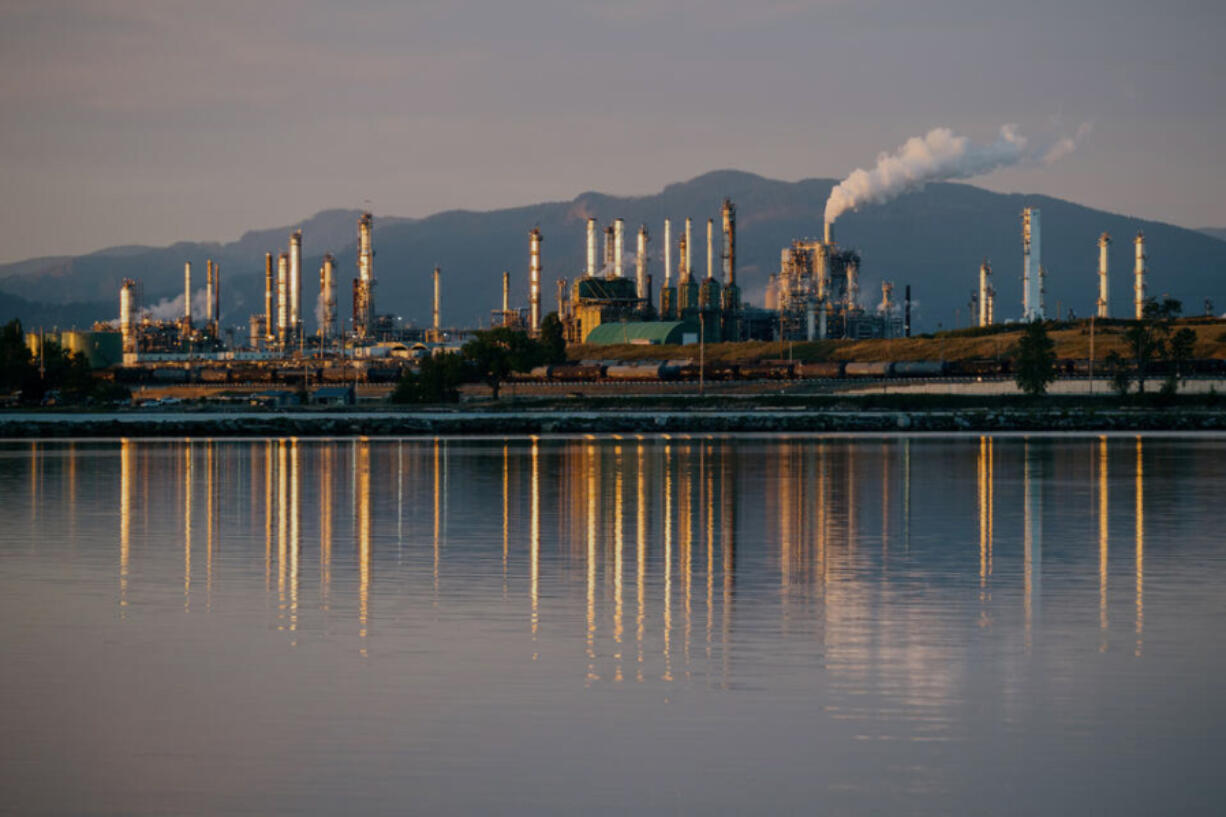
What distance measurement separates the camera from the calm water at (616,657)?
1141 cm

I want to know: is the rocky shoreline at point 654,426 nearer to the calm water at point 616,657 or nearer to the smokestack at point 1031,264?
the calm water at point 616,657

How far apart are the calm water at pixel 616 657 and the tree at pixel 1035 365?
79.8m

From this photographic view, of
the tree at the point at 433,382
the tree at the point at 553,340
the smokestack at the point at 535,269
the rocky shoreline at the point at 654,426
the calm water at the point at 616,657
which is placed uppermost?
the smokestack at the point at 535,269

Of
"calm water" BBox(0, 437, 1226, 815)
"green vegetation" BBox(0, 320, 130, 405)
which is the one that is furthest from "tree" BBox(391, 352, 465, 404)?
"calm water" BBox(0, 437, 1226, 815)

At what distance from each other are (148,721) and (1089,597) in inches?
498

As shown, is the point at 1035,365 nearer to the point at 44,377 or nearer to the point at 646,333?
the point at 646,333

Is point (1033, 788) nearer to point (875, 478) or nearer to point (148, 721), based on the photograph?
point (148, 721)

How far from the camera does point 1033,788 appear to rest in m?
11.1

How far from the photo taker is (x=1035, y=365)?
113m

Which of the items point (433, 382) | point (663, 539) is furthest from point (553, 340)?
point (663, 539)

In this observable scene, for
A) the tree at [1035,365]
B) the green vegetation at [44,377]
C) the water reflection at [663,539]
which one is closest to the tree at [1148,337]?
the tree at [1035,365]

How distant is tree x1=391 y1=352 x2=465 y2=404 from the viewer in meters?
133

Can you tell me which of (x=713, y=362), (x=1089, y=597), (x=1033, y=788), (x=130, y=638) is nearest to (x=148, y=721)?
(x=130, y=638)

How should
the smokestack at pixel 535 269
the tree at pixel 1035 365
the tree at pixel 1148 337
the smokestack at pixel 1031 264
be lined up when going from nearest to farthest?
the tree at pixel 1035 365 → the tree at pixel 1148 337 → the smokestack at pixel 1031 264 → the smokestack at pixel 535 269
